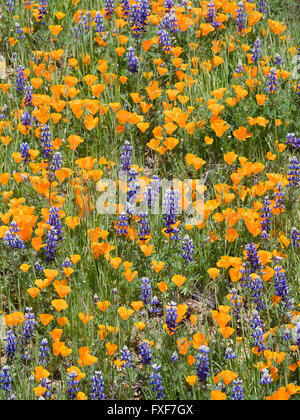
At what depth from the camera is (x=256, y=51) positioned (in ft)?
16.5

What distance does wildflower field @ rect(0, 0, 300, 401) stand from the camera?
3264 mm

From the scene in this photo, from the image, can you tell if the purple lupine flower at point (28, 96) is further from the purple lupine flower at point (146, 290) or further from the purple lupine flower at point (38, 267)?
the purple lupine flower at point (146, 290)

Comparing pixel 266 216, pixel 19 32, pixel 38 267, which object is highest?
pixel 19 32

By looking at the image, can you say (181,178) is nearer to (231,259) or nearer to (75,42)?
(231,259)

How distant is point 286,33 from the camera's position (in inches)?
223

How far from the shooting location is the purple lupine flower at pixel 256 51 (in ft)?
16.5

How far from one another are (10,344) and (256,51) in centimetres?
293

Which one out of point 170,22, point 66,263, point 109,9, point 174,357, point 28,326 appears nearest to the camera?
point 174,357

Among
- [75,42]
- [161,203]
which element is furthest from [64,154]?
[75,42]

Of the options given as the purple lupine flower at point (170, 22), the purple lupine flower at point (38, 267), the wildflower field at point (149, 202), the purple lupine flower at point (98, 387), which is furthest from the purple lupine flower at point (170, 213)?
the purple lupine flower at point (170, 22)

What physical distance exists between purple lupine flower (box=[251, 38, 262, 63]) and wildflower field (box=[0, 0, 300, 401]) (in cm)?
1

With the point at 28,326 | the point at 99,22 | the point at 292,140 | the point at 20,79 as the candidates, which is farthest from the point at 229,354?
the point at 99,22

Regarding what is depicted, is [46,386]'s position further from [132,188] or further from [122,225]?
[132,188]
